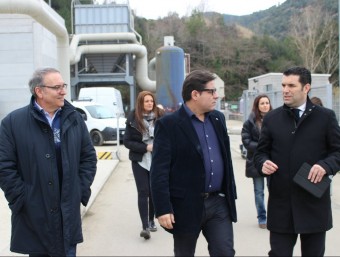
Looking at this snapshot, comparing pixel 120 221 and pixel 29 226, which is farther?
pixel 120 221

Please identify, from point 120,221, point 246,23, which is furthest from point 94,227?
point 246,23

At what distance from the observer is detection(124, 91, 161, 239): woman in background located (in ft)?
20.7

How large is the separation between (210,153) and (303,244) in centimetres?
111

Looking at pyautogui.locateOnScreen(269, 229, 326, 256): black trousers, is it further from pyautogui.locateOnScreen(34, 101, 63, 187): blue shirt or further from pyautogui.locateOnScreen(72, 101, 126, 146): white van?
pyautogui.locateOnScreen(72, 101, 126, 146): white van

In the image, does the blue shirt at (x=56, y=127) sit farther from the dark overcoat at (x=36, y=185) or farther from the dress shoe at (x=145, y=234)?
the dress shoe at (x=145, y=234)

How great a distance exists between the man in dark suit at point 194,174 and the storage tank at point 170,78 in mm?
10486

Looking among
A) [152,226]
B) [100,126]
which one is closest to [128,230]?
[152,226]

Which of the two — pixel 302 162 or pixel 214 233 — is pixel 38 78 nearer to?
pixel 214 233

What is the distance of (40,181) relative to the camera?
11.7ft

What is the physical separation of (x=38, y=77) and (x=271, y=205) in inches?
84.4

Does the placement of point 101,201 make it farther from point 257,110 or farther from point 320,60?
point 320,60

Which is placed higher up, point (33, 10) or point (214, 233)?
point (33, 10)

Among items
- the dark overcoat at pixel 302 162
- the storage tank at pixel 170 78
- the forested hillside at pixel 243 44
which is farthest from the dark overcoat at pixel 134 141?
the forested hillside at pixel 243 44

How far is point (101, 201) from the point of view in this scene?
28.8 feet
